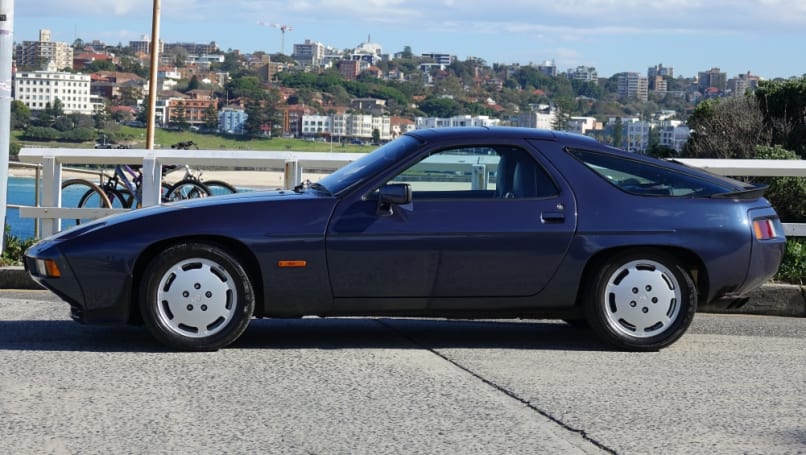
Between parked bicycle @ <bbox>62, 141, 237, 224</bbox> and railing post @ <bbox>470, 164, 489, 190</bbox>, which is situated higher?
railing post @ <bbox>470, 164, 489, 190</bbox>

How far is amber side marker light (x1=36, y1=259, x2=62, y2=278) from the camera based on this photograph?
6.81 meters

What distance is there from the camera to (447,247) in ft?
22.9

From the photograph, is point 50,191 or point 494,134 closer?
point 494,134

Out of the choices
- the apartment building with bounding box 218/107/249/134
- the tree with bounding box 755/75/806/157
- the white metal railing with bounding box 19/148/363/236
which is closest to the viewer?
the white metal railing with bounding box 19/148/363/236

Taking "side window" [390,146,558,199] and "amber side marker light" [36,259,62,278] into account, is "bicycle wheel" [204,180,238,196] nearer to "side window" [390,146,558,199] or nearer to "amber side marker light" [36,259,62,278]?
"side window" [390,146,558,199]

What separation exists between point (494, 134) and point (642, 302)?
4.28 ft

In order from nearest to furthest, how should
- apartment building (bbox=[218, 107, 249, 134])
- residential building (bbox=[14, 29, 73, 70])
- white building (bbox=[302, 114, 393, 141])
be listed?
apartment building (bbox=[218, 107, 249, 134]) < white building (bbox=[302, 114, 393, 141]) < residential building (bbox=[14, 29, 73, 70])

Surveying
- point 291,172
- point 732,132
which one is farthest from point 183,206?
point 732,132

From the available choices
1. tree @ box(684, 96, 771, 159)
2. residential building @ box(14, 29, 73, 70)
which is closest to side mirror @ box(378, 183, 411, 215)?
tree @ box(684, 96, 771, 159)

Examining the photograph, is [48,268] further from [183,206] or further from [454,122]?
[454,122]

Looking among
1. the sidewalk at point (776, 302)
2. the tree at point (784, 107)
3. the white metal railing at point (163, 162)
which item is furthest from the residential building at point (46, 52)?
the sidewalk at point (776, 302)

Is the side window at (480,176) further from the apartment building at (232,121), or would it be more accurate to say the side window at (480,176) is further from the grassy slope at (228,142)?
the apartment building at (232,121)

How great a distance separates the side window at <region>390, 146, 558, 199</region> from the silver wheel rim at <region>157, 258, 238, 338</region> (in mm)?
1131

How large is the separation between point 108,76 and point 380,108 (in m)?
29.2
